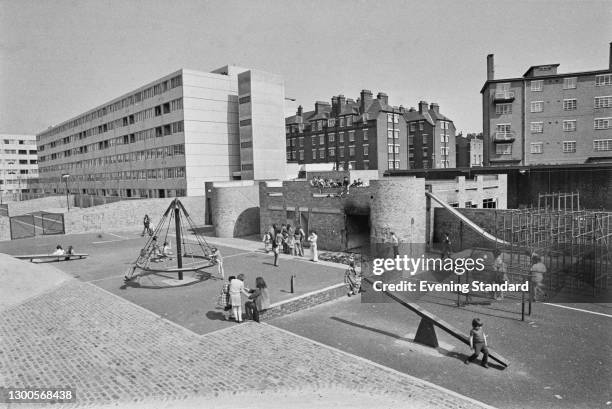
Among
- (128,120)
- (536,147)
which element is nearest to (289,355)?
(536,147)

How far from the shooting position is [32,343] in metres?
11.9

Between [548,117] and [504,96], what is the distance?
5.63m

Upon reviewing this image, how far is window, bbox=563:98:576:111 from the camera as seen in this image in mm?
48469

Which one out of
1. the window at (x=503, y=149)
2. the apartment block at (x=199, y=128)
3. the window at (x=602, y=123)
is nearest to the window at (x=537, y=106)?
the window at (x=503, y=149)

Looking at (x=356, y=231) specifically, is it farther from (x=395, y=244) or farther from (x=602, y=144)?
(x=602, y=144)

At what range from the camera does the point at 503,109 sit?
169ft

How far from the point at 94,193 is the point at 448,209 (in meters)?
69.1

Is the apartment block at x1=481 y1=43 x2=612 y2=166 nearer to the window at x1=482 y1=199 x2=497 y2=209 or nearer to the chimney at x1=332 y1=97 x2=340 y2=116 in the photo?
the chimney at x1=332 y1=97 x2=340 y2=116

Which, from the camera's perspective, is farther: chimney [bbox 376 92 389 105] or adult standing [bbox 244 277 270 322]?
chimney [bbox 376 92 389 105]

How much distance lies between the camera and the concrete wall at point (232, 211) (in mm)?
32906

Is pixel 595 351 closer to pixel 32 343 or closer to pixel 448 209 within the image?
pixel 448 209

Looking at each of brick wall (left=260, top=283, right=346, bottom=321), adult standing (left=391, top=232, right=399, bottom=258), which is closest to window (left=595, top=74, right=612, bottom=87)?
adult standing (left=391, top=232, right=399, bottom=258)

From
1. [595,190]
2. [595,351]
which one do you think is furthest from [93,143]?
[595,351]

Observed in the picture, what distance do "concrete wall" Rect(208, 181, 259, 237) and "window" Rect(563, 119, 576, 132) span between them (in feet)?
129
